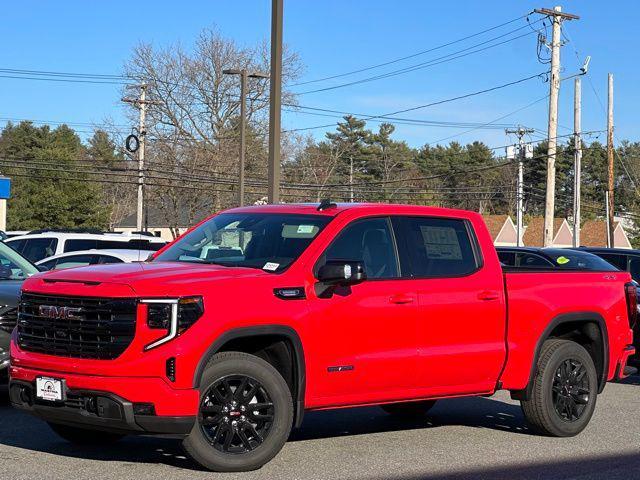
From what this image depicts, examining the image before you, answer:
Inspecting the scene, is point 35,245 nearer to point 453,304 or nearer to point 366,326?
point 453,304

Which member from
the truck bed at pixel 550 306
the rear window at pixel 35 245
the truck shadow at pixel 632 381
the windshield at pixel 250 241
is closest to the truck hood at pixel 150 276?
the windshield at pixel 250 241

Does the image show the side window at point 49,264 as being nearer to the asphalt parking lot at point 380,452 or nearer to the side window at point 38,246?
the side window at point 38,246

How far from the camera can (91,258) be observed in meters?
18.5

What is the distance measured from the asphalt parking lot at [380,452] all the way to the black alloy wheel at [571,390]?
26 cm

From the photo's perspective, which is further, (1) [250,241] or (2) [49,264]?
(2) [49,264]

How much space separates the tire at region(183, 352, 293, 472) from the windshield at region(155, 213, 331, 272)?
80cm

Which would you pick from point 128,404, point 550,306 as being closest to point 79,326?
point 128,404

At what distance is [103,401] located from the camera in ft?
21.2

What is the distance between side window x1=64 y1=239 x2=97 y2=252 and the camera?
21156mm

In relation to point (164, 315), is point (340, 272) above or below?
above

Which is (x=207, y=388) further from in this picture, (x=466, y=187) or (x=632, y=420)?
(x=466, y=187)

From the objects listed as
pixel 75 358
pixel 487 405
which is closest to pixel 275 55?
pixel 487 405

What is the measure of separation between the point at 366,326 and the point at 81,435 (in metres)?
2.44

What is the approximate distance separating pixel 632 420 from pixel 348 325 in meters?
A: 4.19
